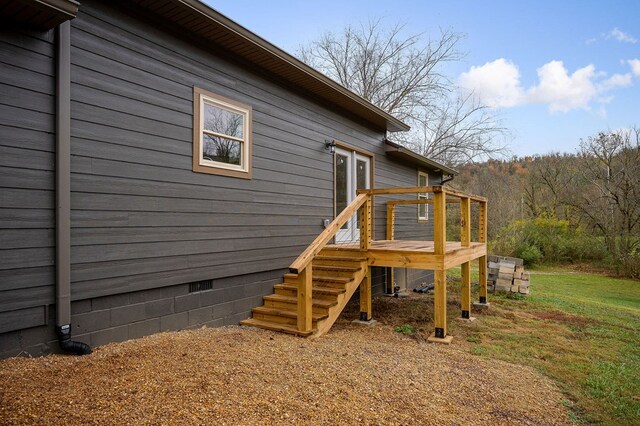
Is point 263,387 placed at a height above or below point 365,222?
below

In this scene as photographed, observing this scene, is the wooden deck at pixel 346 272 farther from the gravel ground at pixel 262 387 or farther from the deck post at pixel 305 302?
the gravel ground at pixel 262 387

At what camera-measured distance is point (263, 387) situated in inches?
118

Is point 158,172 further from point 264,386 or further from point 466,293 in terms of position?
point 466,293

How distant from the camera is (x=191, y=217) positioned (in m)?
4.71

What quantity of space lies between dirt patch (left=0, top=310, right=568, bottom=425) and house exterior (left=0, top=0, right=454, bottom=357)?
20.1 inches

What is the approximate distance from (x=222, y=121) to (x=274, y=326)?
276 centimetres

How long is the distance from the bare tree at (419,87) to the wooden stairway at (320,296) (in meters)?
14.6

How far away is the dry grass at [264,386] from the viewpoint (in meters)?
2.48

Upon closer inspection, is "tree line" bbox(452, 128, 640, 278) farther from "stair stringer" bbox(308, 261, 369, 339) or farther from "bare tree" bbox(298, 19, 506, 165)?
"stair stringer" bbox(308, 261, 369, 339)

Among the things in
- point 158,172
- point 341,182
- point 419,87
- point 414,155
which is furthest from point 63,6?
point 419,87

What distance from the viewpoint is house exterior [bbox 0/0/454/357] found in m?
3.24

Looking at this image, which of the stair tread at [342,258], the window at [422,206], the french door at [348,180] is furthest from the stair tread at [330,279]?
the window at [422,206]

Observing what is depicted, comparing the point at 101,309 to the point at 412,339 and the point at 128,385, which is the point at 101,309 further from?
the point at 412,339

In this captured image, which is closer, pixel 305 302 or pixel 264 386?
pixel 264 386
